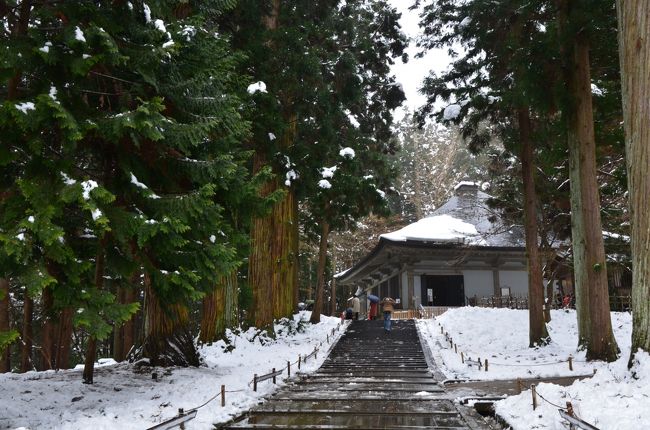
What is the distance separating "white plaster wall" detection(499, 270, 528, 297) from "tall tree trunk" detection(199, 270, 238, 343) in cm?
1949

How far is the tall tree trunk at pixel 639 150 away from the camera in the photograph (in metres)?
6.48

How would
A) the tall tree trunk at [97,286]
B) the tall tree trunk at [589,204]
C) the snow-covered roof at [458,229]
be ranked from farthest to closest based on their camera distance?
the snow-covered roof at [458,229]
the tall tree trunk at [589,204]
the tall tree trunk at [97,286]

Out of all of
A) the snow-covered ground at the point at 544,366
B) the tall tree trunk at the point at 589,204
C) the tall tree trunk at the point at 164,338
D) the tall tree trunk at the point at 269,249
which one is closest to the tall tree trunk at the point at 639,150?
the snow-covered ground at the point at 544,366

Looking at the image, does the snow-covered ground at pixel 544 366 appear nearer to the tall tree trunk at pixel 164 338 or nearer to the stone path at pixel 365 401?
the stone path at pixel 365 401

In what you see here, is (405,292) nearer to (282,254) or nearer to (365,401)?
(282,254)

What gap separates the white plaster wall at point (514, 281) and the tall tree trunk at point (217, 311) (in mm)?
19488

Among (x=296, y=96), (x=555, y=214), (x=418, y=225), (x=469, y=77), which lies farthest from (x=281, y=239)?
(x=418, y=225)

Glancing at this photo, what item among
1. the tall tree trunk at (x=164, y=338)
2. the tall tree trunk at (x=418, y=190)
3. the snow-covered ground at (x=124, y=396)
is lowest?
Result: the snow-covered ground at (x=124, y=396)

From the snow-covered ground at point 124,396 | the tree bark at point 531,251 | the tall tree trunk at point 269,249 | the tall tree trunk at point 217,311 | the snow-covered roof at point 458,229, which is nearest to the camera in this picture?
the snow-covered ground at point 124,396

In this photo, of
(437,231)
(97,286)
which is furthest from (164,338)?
(437,231)

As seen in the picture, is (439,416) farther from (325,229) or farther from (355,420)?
(325,229)

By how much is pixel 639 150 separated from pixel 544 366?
659cm

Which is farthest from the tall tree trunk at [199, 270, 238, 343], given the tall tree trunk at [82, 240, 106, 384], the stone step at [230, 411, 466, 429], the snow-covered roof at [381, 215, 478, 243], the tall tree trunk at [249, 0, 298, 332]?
the snow-covered roof at [381, 215, 478, 243]

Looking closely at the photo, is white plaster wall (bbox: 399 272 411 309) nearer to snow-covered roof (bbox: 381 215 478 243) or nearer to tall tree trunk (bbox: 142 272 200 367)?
snow-covered roof (bbox: 381 215 478 243)
